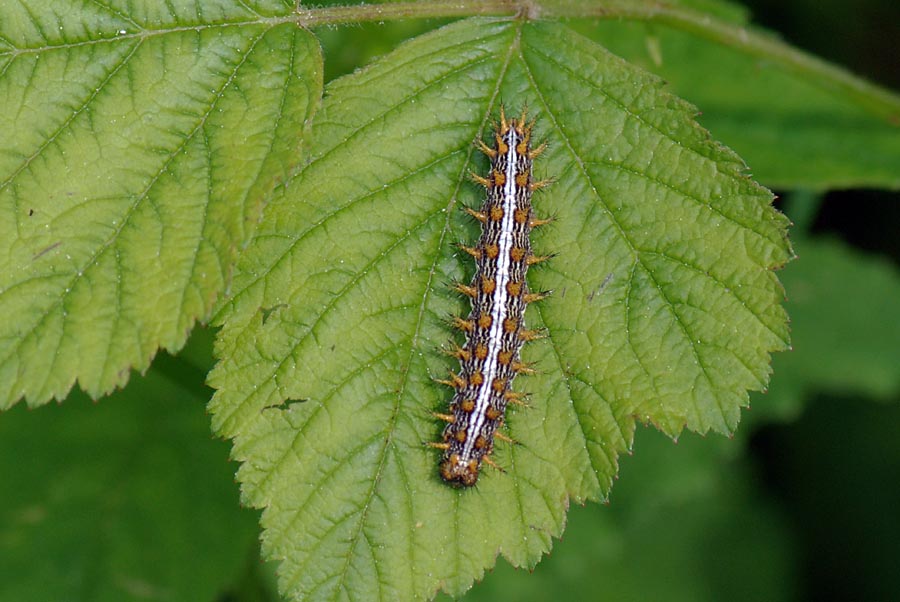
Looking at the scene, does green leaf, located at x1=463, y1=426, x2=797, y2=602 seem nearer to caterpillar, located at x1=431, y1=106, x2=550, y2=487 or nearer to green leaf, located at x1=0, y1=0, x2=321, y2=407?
caterpillar, located at x1=431, y1=106, x2=550, y2=487

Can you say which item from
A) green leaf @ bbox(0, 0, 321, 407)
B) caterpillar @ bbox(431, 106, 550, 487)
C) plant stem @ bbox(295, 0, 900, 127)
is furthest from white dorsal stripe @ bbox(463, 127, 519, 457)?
green leaf @ bbox(0, 0, 321, 407)

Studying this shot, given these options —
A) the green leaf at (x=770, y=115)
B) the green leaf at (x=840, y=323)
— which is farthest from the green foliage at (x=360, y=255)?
the green leaf at (x=840, y=323)

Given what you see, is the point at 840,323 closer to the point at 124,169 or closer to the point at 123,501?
the point at 123,501

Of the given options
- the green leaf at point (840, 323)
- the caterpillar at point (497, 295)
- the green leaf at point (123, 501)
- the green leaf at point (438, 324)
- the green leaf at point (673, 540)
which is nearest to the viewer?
the green leaf at point (438, 324)

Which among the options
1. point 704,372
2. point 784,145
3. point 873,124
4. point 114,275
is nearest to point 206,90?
point 114,275

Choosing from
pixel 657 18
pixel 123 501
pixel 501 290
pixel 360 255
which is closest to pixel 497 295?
pixel 501 290

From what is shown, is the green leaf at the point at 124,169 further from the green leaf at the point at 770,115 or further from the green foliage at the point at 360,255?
the green leaf at the point at 770,115

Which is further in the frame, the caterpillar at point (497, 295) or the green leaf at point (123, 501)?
the green leaf at point (123, 501)
